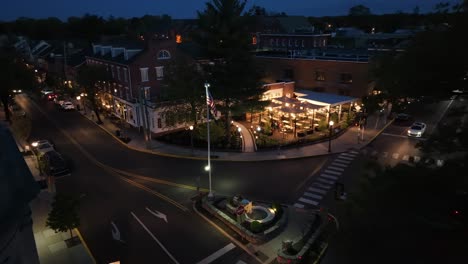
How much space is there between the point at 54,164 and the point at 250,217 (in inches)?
714

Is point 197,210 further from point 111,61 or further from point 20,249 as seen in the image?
point 111,61

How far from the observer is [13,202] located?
688 cm

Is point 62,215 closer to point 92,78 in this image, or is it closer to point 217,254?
point 217,254

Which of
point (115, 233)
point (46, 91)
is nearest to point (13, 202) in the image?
point (115, 233)

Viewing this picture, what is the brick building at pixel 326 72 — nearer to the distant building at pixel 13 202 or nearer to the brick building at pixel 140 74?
the brick building at pixel 140 74

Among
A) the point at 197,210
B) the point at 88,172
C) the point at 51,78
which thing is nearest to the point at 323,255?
the point at 197,210

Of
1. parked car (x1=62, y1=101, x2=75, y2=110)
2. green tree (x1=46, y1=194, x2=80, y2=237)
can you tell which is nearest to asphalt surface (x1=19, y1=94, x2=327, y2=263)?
green tree (x1=46, y1=194, x2=80, y2=237)

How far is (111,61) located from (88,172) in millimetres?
19245

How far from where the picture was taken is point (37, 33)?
401ft

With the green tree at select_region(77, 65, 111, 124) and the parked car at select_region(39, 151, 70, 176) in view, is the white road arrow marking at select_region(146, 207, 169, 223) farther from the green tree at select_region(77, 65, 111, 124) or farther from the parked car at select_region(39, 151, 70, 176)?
the green tree at select_region(77, 65, 111, 124)

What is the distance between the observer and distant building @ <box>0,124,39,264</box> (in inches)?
263

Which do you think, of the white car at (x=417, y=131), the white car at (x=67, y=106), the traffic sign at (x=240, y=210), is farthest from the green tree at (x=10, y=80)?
the white car at (x=417, y=131)

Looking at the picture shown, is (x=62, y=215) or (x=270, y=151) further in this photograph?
(x=270, y=151)

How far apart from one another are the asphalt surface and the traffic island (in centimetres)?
96
